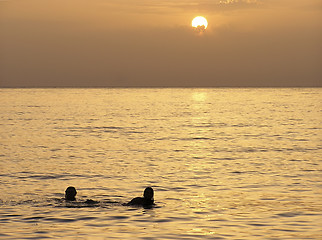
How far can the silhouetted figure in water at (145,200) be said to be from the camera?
20.0m

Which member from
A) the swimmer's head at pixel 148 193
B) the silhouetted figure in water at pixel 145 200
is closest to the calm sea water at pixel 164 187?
the silhouetted figure in water at pixel 145 200

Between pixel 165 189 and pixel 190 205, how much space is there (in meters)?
3.47

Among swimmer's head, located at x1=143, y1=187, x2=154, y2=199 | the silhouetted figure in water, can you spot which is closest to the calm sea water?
the silhouetted figure in water

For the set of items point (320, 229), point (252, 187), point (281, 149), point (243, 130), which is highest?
point (243, 130)

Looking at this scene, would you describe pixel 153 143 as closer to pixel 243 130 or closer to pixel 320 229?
pixel 243 130

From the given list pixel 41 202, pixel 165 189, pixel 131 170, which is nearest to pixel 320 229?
pixel 165 189

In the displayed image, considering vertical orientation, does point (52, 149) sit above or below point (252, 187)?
above

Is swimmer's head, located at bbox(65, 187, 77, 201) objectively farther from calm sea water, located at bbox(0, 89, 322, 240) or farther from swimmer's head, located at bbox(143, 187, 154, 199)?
swimmer's head, located at bbox(143, 187, 154, 199)

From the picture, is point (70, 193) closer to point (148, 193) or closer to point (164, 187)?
point (148, 193)

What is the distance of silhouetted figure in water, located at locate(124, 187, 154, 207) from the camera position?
20048 millimetres

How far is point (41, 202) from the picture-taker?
71.1 ft

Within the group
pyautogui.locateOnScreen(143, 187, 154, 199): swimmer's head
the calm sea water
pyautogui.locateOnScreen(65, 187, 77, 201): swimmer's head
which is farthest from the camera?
pyautogui.locateOnScreen(65, 187, 77, 201): swimmer's head

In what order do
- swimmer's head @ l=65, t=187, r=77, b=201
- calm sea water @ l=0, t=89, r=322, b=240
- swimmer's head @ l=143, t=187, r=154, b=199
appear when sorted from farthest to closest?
swimmer's head @ l=65, t=187, r=77, b=201, swimmer's head @ l=143, t=187, r=154, b=199, calm sea water @ l=0, t=89, r=322, b=240

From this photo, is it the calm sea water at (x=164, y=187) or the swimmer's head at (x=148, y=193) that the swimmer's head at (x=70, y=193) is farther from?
the swimmer's head at (x=148, y=193)
